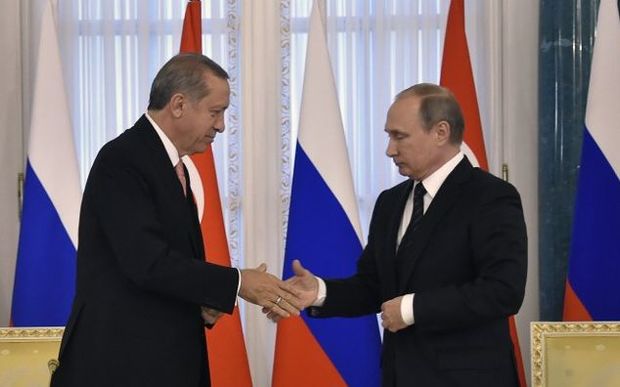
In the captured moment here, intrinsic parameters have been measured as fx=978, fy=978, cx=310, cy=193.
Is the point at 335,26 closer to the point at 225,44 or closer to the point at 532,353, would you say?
the point at 225,44

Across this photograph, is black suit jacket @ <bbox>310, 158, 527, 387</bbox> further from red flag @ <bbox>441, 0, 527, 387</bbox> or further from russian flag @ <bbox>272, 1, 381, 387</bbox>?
red flag @ <bbox>441, 0, 527, 387</bbox>

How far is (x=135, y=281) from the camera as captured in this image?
8.60ft

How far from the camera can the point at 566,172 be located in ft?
14.6

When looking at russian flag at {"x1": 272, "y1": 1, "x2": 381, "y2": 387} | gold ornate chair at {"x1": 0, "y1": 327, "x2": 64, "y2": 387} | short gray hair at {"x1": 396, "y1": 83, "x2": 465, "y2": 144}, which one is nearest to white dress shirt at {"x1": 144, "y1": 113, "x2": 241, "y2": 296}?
short gray hair at {"x1": 396, "y1": 83, "x2": 465, "y2": 144}

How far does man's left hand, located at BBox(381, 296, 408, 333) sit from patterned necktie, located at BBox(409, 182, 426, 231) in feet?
0.78

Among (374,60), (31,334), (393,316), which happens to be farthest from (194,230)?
(374,60)

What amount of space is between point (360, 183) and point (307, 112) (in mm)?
570

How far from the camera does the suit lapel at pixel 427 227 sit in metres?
2.79

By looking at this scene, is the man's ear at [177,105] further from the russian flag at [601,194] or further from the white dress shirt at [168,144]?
the russian flag at [601,194]

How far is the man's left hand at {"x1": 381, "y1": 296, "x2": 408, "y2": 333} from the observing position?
8.93 feet

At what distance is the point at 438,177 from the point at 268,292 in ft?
2.03

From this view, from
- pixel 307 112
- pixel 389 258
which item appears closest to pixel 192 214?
pixel 389 258

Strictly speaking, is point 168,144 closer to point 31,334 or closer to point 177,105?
point 177,105

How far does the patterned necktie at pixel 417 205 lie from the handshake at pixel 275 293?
0.45 m
